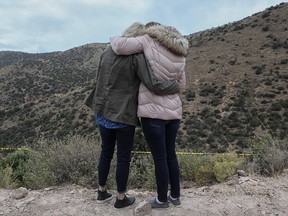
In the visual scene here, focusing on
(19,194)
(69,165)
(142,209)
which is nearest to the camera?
(142,209)

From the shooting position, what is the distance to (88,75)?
64562 mm

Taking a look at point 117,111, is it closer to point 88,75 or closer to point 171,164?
point 171,164

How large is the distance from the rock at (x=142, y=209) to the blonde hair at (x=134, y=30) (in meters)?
1.80

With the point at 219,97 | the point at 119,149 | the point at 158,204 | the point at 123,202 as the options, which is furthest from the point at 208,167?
the point at 219,97

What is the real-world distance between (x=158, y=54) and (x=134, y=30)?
0.33 meters

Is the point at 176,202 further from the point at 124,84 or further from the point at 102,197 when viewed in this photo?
the point at 124,84

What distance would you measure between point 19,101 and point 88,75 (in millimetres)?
14100

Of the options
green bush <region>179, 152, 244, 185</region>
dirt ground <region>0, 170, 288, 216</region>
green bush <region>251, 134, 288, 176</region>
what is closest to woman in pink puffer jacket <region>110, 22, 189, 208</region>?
dirt ground <region>0, 170, 288, 216</region>

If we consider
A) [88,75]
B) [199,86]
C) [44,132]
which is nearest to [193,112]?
[199,86]

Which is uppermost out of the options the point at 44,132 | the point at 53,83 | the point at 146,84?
the point at 53,83

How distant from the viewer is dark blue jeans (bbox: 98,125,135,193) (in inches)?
157

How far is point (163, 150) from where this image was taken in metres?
4.07

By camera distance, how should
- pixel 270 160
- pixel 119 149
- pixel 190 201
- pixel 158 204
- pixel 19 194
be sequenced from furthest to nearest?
pixel 270 160
pixel 19 194
pixel 190 201
pixel 158 204
pixel 119 149

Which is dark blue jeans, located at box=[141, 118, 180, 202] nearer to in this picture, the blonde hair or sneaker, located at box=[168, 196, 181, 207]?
sneaker, located at box=[168, 196, 181, 207]
